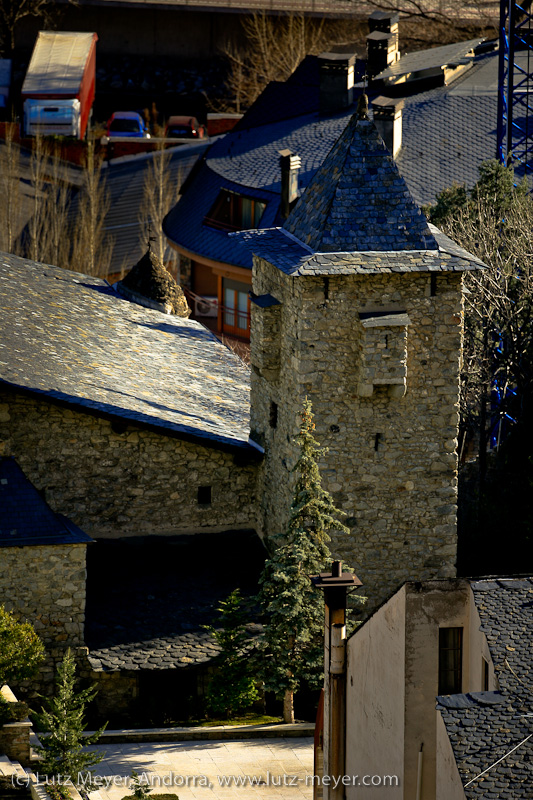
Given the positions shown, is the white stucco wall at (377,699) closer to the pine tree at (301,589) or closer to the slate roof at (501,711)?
the slate roof at (501,711)

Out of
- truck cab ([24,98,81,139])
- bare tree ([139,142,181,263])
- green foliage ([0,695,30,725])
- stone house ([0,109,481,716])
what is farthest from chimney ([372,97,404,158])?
green foliage ([0,695,30,725])

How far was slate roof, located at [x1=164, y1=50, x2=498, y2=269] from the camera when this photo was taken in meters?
47.9

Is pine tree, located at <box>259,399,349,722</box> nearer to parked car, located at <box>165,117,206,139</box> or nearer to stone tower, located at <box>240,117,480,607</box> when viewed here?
stone tower, located at <box>240,117,480,607</box>

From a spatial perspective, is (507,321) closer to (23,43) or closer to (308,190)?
(308,190)

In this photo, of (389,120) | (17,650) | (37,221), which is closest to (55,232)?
(37,221)

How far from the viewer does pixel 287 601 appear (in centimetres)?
2619

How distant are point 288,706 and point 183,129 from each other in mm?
49846

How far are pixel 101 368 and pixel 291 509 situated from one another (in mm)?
7223

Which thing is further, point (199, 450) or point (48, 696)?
point (199, 450)

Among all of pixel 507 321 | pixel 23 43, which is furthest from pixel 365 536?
pixel 23 43

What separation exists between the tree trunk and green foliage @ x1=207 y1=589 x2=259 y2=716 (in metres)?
0.54

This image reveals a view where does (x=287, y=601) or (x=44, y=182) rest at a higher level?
(x=44, y=182)

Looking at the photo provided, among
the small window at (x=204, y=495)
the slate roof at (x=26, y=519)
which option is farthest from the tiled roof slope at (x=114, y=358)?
the slate roof at (x=26, y=519)

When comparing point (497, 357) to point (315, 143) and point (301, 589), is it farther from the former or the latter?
point (315, 143)
